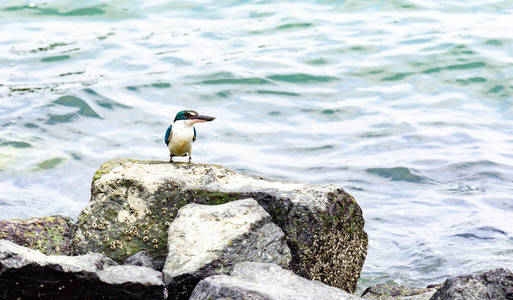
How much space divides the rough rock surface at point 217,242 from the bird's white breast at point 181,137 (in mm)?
1471

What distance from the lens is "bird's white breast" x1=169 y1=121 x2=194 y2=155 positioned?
722cm

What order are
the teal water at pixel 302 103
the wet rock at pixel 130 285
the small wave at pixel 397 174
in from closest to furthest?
the wet rock at pixel 130 285
the teal water at pixel 302 103
the small wave at pixel 397 174

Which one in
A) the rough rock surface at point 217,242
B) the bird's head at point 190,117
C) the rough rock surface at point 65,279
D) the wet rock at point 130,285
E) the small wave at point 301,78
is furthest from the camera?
the small wave at point 301,78

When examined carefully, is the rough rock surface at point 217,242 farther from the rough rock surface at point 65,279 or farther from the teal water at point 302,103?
the teal water at point 302,103

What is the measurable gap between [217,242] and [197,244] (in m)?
0.15

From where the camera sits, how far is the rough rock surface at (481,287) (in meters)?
4.98

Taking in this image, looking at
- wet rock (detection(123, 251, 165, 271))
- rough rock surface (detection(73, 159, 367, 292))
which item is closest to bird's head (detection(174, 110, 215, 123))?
rough rock surface (detection(73, 159, 367, 292))

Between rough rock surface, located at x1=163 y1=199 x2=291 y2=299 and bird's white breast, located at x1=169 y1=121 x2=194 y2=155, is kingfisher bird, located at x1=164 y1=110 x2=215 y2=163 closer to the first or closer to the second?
bird's white breast, located at x1=169 y1=121 x2=194 y2=155

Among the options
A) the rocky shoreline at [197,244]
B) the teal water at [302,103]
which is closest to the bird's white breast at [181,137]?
the rocky shoreline at [197,244]

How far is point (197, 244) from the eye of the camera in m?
5.45

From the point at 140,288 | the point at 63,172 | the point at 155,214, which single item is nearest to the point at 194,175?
the point at 155,214

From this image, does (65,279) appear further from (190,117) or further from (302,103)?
(302,103)

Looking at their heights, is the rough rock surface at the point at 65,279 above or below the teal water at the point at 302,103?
above

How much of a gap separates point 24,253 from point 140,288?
0.82m
